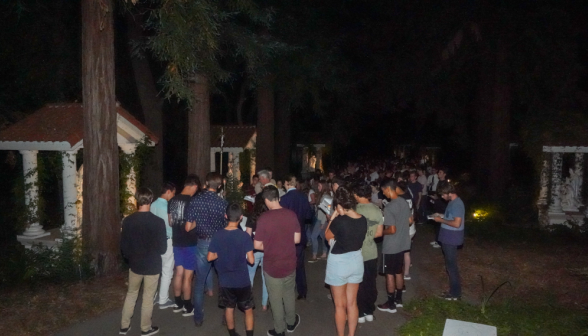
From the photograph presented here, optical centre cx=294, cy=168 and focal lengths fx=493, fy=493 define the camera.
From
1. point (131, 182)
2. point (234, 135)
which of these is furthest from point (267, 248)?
point (234, 135)

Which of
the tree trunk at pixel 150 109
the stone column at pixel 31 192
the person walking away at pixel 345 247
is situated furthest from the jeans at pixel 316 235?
the tree trunk at pixel 150 109

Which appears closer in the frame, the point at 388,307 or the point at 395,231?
the point at 395,231

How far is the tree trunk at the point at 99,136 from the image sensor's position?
28.3 ft

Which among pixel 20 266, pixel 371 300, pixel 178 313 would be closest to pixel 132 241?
pixel 178 313

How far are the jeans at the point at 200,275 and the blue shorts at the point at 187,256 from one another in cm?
28

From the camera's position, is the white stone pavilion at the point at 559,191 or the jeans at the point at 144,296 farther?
the white stone pavilion at the point at 559,191

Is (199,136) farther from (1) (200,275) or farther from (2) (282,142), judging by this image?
(2) (282,142)

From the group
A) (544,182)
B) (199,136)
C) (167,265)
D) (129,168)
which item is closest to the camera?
(167,265)

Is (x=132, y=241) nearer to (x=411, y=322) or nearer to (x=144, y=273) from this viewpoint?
(x=144, y=273)

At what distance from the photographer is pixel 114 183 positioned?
8914 mm

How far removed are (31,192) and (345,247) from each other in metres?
8.40

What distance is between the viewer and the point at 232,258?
5.34 m

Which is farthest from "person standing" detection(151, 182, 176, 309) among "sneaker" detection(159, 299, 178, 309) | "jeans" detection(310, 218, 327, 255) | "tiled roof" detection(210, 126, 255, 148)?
"tiled roof" detection(210, 126, 255, 148)

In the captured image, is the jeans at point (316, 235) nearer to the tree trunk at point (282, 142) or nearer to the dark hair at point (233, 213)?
the dark hair at point (233, 213)
